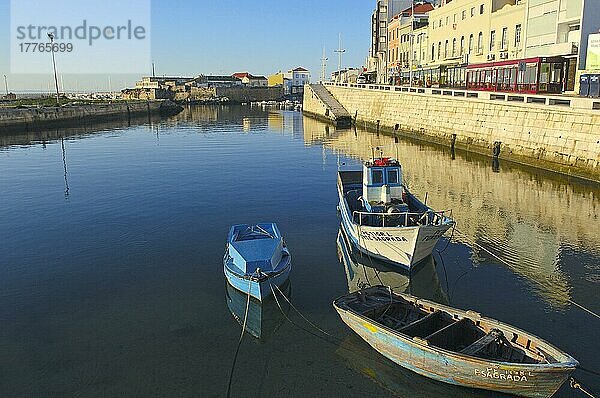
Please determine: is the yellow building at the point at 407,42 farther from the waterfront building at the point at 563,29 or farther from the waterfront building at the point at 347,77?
the waterfront building at the point at 563,29

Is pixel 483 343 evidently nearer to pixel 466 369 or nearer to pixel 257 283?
pixel 466 369

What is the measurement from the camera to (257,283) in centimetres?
1545

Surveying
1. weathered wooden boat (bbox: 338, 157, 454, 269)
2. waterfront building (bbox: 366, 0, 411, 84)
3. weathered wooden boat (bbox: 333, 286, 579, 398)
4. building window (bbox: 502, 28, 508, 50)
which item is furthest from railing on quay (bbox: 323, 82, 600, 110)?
waterfront building (bbox: 366, 0, 411, 84)

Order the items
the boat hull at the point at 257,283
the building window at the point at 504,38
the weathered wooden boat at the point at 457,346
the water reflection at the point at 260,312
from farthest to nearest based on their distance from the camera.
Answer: the building window at the point at 504,38
the boat hull at the point at 257,283
the water reflection at the point at 260,312
the weathered wooden boat at the point at 457,346

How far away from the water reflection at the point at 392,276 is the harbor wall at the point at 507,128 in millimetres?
19319

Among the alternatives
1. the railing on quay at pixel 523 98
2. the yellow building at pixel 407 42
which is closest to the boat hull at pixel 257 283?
the railing on quay at pixel 523 98

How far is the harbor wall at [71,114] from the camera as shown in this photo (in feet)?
245

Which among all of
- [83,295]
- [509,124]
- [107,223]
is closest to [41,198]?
[107,223]

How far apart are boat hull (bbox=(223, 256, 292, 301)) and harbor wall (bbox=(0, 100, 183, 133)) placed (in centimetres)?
6937

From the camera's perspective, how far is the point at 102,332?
1445cm

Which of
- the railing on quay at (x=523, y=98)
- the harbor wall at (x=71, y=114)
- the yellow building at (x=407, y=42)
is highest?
the yellow building at (x=407, y=42)

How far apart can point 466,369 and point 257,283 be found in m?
7.07

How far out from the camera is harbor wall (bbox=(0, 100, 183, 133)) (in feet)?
245

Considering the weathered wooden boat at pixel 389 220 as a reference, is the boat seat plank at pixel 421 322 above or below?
below
